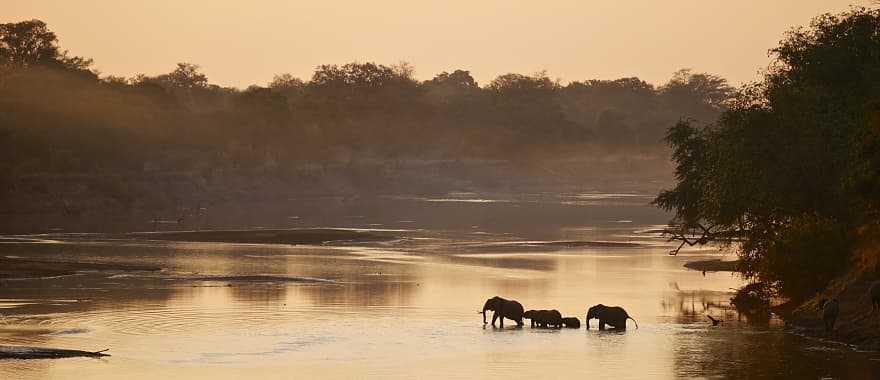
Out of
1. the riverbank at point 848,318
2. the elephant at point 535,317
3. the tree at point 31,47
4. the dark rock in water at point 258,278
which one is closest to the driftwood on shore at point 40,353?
the elephant at point 535,317

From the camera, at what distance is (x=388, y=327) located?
42.6 m

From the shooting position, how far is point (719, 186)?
172ft

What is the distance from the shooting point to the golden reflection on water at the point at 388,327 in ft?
115

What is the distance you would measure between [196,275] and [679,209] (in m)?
20.6

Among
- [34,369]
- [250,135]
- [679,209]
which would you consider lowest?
[34,369]

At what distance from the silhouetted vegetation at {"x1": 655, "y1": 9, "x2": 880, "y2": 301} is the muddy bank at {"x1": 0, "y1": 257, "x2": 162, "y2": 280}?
988 inches

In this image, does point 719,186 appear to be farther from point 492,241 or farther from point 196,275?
point 492,241

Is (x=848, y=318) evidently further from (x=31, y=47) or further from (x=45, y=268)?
(x=31, y=47)

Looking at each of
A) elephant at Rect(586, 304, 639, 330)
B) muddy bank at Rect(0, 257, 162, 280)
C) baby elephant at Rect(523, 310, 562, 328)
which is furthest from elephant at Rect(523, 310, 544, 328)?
muddy bank at Rect(0, 257, 162, 280)

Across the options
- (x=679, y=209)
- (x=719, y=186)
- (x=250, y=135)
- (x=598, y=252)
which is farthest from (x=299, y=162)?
(x=719, y=186)

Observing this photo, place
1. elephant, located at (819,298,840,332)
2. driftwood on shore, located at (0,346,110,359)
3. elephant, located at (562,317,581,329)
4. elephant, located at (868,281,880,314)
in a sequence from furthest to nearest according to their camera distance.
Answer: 1. elephant, located at (562,317,581,329)
2. elephant, located at (819,298,840,332)
3. elephant, located at (868,281,880,314)
4. driftwood on shore, located at (0,346,110,359)

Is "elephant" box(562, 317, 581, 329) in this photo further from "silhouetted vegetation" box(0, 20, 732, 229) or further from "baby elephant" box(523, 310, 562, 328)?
"silhouetted vegetation" box(0, 20, 732, 229)

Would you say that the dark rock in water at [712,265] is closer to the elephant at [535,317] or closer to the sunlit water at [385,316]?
the sunlit water at [385,316]

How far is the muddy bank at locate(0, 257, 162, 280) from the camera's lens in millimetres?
57844
